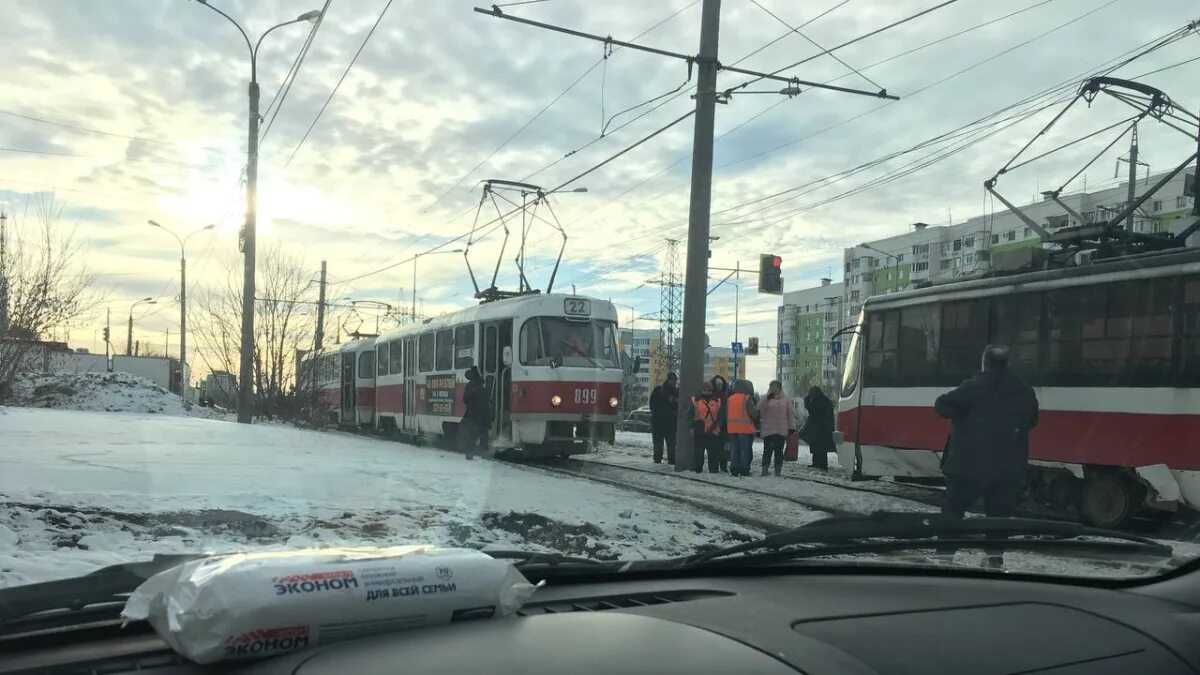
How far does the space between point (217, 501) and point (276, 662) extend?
6215 millimetres

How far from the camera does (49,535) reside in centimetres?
557

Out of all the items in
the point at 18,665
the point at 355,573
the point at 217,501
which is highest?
the point at 355,573

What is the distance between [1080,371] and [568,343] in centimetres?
850

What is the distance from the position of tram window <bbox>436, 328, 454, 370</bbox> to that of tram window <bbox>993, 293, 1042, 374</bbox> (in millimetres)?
10630

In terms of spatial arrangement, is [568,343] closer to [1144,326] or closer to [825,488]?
[825,488]

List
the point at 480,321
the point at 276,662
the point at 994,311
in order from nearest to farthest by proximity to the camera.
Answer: the point at 276,662, the point at 994,311, the point at 480,321

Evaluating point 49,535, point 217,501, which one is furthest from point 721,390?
point 49,535

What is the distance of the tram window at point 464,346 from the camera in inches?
687

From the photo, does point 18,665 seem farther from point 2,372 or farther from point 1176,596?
point 2,372

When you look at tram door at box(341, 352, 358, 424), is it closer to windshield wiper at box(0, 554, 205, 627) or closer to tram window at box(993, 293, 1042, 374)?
tram window at box(993, 293, 1042, 374)

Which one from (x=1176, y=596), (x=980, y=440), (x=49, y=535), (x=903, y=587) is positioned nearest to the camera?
(x=1176, y=596)

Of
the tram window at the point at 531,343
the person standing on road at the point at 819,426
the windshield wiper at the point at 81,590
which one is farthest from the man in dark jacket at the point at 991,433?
the person standing on road at the point at 819,426

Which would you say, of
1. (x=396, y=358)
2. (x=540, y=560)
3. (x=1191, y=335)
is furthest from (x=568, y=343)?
(x=540, y=560)

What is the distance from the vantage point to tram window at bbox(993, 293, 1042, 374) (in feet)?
35.8
